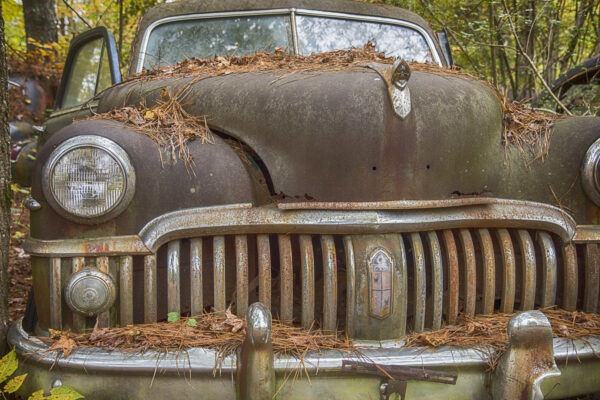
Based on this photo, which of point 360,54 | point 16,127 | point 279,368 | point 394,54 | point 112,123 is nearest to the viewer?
point 279,368

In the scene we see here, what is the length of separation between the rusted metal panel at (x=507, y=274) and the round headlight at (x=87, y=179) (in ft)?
4.42

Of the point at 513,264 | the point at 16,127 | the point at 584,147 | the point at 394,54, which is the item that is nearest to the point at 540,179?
the point at 584,147

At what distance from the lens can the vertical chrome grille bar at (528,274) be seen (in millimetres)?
1827

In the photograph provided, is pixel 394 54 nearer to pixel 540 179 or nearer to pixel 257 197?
pixel 540 179

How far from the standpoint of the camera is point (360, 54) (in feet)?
7.72

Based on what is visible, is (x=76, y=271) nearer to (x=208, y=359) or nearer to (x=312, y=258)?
(x=208, y=359)

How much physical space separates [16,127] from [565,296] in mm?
7493

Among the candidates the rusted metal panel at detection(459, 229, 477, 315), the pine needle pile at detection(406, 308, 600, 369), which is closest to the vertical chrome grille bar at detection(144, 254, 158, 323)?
the pine needle pile at detection(406, 308, 600, 369)

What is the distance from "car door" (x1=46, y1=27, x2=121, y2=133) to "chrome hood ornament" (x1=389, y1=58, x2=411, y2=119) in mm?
1836

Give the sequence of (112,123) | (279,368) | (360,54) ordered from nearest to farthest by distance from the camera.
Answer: (279,368) → (112,123) → (360,54)

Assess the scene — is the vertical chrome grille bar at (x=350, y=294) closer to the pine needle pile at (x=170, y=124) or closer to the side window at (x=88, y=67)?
the pine needle pile at (x=170, y=124)

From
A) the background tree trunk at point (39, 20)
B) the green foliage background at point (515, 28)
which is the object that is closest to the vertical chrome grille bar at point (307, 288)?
the green foliage background at point (515, 28)

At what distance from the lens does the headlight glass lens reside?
5.23ft

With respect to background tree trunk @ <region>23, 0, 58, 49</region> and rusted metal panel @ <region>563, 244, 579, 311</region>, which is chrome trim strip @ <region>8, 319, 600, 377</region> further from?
background tree trunk @ <region>23, 0, 58, 49</region>
